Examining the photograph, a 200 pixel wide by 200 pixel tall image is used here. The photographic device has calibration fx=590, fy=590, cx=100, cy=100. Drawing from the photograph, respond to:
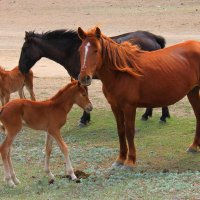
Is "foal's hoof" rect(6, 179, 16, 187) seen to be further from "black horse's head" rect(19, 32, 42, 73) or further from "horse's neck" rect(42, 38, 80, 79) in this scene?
"black horse's head" rect(19, 32, 42, 73)

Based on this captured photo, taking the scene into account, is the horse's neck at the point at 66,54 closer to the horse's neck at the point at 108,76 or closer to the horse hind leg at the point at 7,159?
the horse's neck at the point at 108,76

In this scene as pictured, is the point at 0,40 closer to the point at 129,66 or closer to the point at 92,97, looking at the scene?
the point at 92,97

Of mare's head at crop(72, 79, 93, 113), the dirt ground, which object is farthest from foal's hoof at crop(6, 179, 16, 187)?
the dirt ground

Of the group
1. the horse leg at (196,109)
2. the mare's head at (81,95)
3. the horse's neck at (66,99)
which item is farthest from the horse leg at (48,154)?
the horse leg at (196,109)

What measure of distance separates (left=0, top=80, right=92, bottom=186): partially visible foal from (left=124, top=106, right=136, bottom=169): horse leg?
0.60 metres

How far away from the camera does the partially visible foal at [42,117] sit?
8.05m

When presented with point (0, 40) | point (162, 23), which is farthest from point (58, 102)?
point (162, 23)

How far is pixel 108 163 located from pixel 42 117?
1597mm

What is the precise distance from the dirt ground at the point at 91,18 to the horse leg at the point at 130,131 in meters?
9.01

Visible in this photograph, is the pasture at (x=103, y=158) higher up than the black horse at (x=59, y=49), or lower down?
lower down

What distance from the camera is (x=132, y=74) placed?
8688 mm

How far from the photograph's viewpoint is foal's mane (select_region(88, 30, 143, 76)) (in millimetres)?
8562

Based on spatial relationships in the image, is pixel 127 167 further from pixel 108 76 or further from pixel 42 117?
pixel 42 117

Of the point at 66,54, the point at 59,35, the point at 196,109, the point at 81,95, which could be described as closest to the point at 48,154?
the point at 81,95
